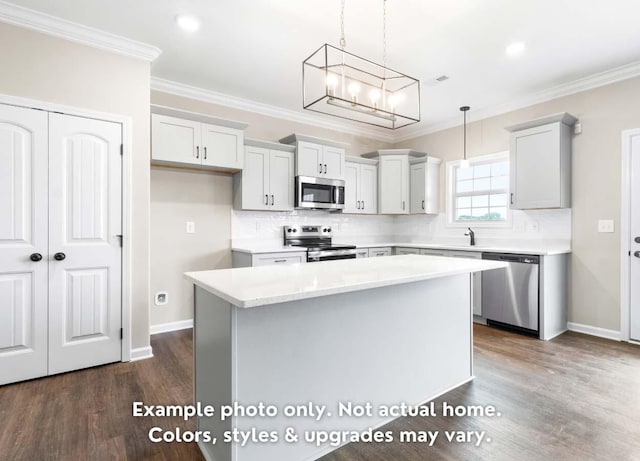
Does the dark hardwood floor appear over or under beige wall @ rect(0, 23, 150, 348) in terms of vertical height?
under

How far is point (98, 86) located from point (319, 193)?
2.57m

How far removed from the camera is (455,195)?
16.5ft

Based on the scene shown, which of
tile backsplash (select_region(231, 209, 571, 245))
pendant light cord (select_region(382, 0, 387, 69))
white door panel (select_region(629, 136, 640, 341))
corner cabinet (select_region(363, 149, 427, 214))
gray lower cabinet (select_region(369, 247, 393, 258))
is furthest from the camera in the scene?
corner cabinet (select_region(363, 149, 427, 214))

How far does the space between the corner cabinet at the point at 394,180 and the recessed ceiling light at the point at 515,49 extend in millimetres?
2132

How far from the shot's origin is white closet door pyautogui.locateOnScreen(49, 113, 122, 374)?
8.73 feet

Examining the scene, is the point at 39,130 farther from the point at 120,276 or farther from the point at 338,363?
the point at 338,363

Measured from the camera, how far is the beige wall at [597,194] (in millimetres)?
3439

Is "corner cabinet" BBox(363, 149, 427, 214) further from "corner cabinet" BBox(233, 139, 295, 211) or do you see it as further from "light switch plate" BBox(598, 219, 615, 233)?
"light switch plate" BBox(598, 219, 615, 233)

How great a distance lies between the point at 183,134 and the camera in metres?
3.51

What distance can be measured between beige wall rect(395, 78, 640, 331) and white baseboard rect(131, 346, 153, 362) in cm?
434

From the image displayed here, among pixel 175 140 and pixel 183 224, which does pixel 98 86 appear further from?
pixel 183 224

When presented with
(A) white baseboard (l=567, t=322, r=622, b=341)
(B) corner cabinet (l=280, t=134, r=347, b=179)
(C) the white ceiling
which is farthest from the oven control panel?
(A) white baseboard (l=567, t=322, r=622, b=341)

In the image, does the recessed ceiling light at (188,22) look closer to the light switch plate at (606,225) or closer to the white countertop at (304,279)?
the white countertop at (304,279)

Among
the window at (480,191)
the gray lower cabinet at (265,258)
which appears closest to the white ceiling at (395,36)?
the window at (480,191)
